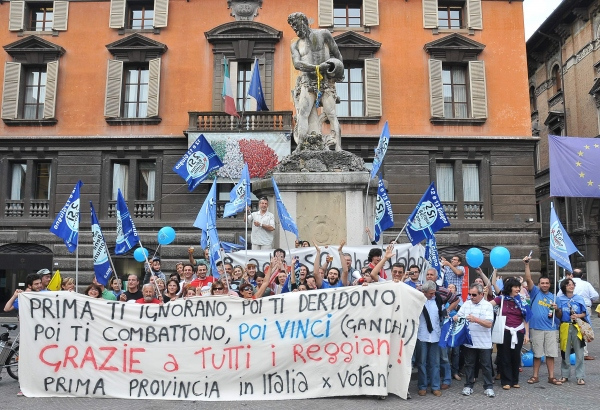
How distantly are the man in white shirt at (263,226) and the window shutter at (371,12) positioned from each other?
57.7ft

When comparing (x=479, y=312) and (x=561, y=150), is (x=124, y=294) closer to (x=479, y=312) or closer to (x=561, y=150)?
(x=479, y=312)

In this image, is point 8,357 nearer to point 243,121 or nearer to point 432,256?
point 432,256

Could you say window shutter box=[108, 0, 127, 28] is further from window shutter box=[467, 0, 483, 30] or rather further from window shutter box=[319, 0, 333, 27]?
window shutter box=[467, 0, 483, 30]

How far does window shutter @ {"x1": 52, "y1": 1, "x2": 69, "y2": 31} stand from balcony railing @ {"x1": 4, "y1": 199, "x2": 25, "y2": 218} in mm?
7872

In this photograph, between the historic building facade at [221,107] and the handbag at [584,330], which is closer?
the handbag at [584,330]

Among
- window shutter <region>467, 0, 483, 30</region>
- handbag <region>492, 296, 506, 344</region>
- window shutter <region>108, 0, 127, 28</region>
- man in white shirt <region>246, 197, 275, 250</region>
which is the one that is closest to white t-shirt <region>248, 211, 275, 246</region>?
man in white shirt <region>246, 197, 275, 250</region>

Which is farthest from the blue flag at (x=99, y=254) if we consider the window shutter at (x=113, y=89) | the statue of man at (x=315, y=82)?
the window shutter at (x=113, y=89)

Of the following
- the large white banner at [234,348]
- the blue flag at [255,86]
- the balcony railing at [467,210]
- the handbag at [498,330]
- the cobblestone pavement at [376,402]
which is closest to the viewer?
the cobblestone pavement at [376,402]

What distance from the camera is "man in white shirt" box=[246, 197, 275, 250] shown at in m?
9.96

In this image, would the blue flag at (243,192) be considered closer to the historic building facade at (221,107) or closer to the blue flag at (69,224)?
the blue flag at (69,224)

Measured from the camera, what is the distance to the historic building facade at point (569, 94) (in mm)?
29828

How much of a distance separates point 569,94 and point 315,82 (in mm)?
26924

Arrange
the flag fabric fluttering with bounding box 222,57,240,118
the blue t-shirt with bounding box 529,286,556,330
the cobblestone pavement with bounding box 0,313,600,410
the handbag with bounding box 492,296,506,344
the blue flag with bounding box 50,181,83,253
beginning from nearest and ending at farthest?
the cobblestone pavement with bounding box 0,313,600,410 < the handbag with bounding box 492,296,506,344 < the blue t-shirt with bounding box 529,286,556,330 < the blue flag with bounding box 50,181,83,253 < the flag fabric fluttering with bounding box 222,57,240,118

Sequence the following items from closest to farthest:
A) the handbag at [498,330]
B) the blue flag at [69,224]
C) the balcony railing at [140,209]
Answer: the handbag at [498,330] < the blue flag at [69,224] < the balcony railing at [140,209]
